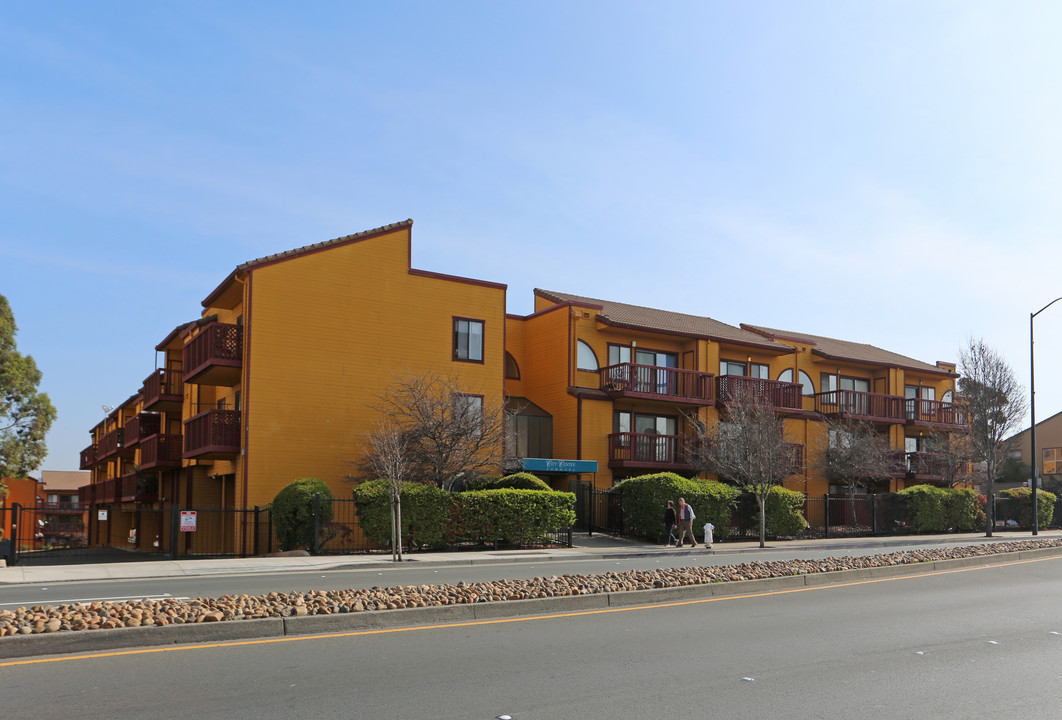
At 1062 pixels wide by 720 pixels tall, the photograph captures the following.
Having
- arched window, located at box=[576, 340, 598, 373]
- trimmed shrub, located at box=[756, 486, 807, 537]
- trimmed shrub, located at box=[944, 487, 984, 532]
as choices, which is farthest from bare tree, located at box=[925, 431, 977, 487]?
arched window, located at box=[576, 340, 598, 373]

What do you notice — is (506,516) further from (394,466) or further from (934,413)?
(934,413)

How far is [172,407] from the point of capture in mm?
40875

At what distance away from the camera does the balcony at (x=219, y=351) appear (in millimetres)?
28828

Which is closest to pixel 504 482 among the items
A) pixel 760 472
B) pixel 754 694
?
pixel 760 472

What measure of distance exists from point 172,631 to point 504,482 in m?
20.2

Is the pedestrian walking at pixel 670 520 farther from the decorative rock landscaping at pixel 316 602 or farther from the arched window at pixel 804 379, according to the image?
the arched window at pixel 804 379

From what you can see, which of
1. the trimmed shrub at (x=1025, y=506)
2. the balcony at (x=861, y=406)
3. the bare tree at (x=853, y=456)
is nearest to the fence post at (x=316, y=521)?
the bare tree at (x=853, y=456)

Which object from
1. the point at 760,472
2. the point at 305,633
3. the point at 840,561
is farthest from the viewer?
the point at 760,472

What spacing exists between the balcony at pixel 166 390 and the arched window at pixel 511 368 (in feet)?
44.1

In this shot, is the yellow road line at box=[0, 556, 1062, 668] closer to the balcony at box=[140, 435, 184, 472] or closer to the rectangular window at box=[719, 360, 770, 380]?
the rectangular window at box=[719, 360, 770, 380]

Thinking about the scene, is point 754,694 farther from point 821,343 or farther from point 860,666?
point 821,343

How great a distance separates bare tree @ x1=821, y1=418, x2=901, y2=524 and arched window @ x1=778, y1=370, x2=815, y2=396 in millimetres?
1644

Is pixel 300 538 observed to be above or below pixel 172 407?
below

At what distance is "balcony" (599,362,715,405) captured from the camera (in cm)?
3644
